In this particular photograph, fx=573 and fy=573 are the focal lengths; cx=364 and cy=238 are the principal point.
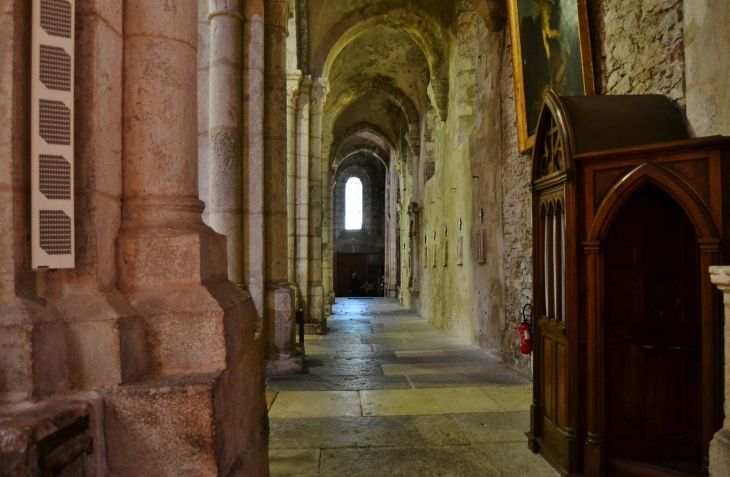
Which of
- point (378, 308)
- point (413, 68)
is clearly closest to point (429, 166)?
point (413, 68)

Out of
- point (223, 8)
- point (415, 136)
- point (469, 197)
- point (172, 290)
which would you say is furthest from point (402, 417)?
point (415, 136)

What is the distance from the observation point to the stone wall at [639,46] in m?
3.68

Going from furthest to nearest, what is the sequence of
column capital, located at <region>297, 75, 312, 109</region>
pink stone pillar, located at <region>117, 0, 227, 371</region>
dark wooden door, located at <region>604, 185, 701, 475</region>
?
column capital, located at <region>297, 75, 312, 109</region> < dark wooden door, located at <region>604, 185, 701, 475</region> < pink stone pillar, located at <region>117, 0, 227, 371</region>

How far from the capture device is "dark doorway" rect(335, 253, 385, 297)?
28719 millimetres

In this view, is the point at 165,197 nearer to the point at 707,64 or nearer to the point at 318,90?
the point at 707,64

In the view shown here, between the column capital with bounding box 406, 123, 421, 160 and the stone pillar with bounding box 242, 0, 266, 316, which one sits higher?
the column capital with bounding box 406, 123, 421, 160

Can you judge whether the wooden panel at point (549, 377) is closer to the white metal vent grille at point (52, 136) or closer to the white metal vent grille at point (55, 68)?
the white metal vent grille at point (52, 136)

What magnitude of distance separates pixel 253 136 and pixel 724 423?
16.4 ft

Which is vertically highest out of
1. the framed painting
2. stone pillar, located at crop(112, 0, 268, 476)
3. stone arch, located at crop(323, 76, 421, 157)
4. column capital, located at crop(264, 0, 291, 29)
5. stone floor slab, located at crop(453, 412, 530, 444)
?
stone arch, located at crop(323, 76, 421, 157)

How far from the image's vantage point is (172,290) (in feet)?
7.81

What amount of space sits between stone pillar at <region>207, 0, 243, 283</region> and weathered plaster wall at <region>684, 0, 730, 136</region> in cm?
410

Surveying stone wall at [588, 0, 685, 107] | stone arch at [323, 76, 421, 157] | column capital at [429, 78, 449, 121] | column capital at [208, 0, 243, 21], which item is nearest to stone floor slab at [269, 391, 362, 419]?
stone wall at [588, 0, 685, 107]

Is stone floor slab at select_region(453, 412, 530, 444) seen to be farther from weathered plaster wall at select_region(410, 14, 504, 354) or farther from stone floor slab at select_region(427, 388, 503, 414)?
weathered plaster wall at select_region(410, 14, 504, 354)

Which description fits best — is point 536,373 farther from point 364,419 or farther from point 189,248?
point 189,248
